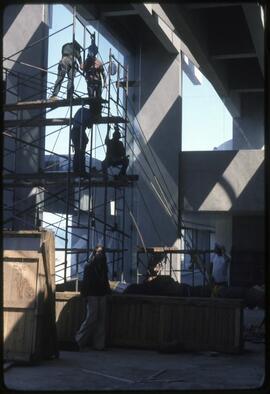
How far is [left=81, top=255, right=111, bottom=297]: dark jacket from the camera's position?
33.9 ft

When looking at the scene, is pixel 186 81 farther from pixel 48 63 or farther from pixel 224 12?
pixel 48 63

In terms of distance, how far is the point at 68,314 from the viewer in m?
10.7

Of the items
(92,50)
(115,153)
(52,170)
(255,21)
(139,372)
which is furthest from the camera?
(52,170)

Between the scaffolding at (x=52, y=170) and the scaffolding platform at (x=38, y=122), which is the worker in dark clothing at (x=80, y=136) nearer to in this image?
the scaffolding at (x=52, y=170)

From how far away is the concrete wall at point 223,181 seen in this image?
19.6m

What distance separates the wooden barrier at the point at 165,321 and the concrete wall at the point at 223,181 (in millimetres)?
9434

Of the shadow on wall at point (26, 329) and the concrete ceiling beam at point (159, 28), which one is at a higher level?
the concrete ceiling beam at point (159, 28)

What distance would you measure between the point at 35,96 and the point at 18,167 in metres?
1.82

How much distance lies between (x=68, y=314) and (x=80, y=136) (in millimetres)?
4142

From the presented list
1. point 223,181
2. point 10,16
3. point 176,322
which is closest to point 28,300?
point 176,322

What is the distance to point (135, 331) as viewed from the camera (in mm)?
10625

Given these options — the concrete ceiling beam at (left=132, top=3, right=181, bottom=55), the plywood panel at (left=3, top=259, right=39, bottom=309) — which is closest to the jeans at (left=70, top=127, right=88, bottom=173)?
the plywood panel at (left=3, top=259, right=39, bottom=309)

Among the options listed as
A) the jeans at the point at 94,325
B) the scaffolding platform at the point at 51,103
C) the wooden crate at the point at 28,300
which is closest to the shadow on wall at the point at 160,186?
the scaffolding platform at the point at 51,103

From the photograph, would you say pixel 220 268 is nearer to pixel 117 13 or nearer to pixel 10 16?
pixel 10 16
